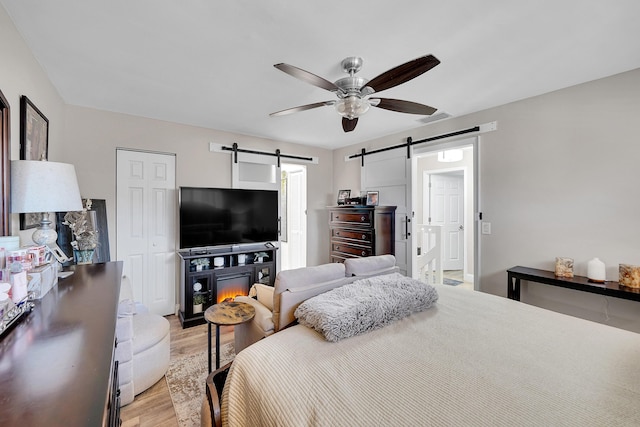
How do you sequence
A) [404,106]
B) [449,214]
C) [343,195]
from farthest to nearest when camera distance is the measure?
[449,214] < [343,195] < [404,106]

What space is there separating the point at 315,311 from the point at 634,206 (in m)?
2.78

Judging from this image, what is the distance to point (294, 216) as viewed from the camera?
5242 millimetres

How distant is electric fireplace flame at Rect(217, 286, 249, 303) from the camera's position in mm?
A: 3482

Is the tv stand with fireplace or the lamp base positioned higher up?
the lamp base

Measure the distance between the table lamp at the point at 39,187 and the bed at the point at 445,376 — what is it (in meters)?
1.28

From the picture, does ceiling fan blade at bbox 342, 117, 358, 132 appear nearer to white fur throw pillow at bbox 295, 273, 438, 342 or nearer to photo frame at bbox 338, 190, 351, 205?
white fur throw pillow at bbox 295, 273, 438, 342

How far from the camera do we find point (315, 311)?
1.50 meters

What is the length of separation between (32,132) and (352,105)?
2263 millimetres

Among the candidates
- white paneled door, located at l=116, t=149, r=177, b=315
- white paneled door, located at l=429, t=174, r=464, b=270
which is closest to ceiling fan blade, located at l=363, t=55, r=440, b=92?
white paneled door, located at l=116, t=149, r=177, b=315

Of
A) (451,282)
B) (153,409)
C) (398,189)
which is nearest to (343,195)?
(398,189)

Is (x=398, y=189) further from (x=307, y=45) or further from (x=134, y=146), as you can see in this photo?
(x=134, y=146)

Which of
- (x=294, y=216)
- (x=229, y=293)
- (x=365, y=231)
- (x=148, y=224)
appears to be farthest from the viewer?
(x=294, y=216)

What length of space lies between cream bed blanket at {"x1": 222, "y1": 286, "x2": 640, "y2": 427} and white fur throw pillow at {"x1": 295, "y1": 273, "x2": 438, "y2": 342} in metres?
0.05

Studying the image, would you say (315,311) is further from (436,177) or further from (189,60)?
(436,177)
